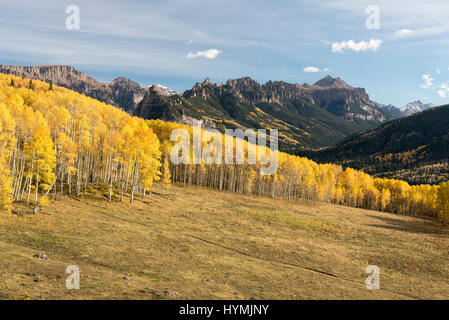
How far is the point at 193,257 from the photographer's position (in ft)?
124

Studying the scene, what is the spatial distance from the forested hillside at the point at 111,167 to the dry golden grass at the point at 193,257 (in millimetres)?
6586

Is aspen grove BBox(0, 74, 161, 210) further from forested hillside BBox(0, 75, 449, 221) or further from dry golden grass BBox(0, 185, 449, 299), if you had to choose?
dry golden grass BBox(0, 185, 449, 299)

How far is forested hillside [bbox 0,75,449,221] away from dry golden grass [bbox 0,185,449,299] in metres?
6.59

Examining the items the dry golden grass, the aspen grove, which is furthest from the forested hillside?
the dry golden grass

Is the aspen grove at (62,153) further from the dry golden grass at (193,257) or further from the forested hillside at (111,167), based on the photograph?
the dry golden grass at (193,257)

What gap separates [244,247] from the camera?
46.1 meters

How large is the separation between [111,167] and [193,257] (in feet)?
145

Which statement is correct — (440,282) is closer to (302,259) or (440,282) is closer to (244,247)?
(302,259)

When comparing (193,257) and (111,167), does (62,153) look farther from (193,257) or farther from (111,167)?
(193,257)

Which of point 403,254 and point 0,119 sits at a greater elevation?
point 0,119

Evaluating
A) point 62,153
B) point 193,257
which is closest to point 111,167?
point 62,153
